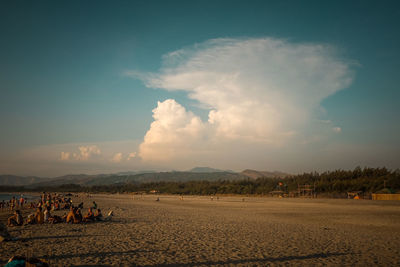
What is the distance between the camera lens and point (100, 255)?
281 inches

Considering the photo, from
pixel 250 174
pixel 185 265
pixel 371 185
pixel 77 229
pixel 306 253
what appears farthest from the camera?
pixel 250 174

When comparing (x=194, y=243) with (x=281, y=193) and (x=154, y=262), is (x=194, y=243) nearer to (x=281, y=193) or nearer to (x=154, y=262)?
(x=154, y=262)

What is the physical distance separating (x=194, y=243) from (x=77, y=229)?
19.4 ft

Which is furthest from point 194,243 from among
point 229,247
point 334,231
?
point 334,231

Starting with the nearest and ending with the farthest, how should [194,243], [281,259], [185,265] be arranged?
[185,265] < [281,259] < [194,243]

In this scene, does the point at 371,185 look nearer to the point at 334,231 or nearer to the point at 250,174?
the point at 334,231

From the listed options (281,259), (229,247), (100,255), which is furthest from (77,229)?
(281,259)

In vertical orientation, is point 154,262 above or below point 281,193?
above

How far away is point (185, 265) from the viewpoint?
6285mm

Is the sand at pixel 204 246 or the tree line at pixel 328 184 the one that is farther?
the tree line at pixel 328 184

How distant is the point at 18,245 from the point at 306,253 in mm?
9283

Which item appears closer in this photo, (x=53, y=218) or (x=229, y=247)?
(x=229, y=247)

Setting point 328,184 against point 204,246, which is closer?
point 204,246

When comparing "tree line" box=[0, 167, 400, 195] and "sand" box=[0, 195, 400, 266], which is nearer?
"sand" box=[0, 195, 400, 266]
